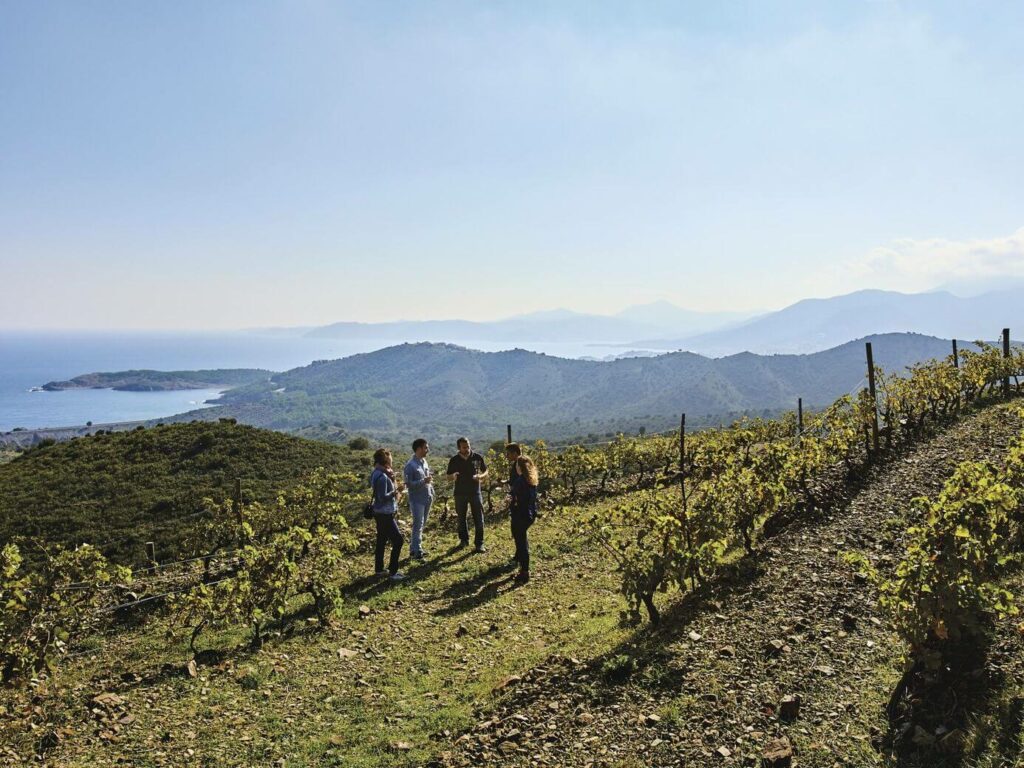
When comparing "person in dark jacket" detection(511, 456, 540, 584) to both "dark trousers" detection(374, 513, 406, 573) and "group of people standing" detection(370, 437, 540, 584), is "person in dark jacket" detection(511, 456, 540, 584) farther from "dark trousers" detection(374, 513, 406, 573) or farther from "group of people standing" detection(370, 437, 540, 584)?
"dark trousers" detection(374, 513, 406, 573)

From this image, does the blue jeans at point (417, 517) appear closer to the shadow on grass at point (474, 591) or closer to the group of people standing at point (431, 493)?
the group of people standing at point (431, 493)

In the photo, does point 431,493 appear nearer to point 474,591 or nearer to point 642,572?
point 474,591

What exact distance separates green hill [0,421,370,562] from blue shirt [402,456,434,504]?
19440 millimetres

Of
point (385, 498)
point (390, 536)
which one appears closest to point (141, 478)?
point (390, 536)

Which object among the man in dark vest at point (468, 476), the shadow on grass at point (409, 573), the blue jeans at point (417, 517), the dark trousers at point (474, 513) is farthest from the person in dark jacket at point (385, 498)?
Answer: the dark trousers at point (474, 513)

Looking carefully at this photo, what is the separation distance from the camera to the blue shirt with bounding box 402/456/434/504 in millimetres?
11125

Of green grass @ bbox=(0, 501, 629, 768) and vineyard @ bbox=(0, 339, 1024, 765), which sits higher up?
vineyard @ bbox=(0, 339, 1024, 765)

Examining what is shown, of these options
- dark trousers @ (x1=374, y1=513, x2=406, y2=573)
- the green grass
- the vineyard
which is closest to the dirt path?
the vineyard

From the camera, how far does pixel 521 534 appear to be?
1040cm

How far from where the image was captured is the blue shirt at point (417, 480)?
11.1 meters

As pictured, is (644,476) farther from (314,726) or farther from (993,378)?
(314,726)

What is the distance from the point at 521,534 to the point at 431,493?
227 cm

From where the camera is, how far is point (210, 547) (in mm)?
14961

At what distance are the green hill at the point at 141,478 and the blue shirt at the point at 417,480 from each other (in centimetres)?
1944
